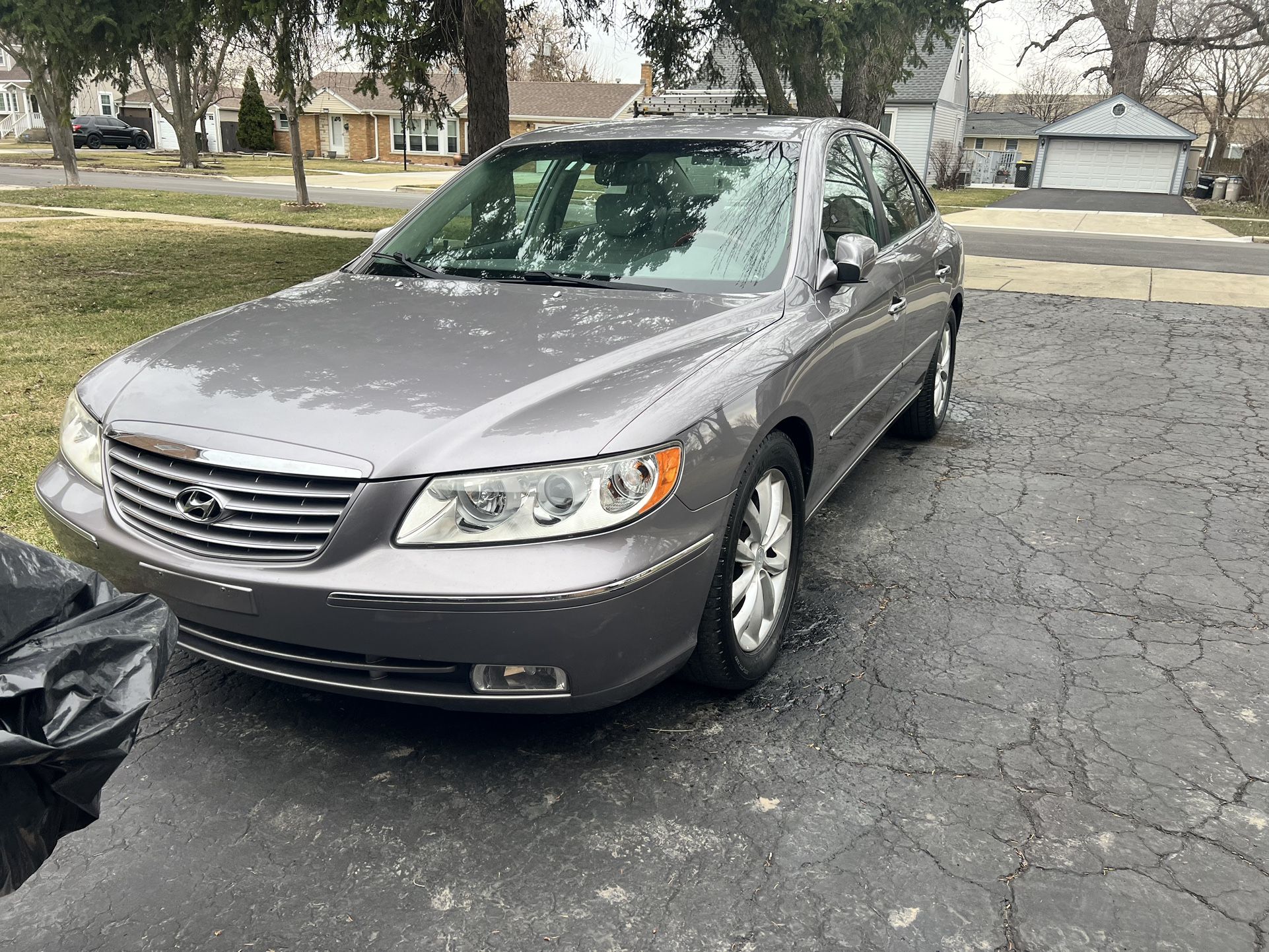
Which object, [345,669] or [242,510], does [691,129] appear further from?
[345,669]

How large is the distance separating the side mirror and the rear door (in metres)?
0.89

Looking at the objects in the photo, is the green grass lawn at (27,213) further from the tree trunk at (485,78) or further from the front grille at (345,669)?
the front grille at (345,669)

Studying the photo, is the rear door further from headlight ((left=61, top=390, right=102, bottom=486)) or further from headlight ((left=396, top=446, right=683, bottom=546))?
headlight ((left=61, top=390, right=102, bottom=486))

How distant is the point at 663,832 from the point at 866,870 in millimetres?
482

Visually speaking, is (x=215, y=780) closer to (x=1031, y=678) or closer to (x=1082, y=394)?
(x=1031, y=678)

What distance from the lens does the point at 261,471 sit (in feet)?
7.92

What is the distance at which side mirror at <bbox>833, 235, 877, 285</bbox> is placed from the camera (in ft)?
11.5

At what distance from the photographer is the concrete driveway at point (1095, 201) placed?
97.3 ft

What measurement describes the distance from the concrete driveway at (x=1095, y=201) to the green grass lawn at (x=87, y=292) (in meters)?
22.6

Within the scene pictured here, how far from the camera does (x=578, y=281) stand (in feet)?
11.7

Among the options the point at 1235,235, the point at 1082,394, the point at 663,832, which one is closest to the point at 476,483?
the point at 663,832

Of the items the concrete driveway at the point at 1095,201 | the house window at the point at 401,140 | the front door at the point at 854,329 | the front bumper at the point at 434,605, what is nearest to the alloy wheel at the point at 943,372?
the front door at the point at 854,329

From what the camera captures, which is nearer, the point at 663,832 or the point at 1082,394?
the point at 663,832

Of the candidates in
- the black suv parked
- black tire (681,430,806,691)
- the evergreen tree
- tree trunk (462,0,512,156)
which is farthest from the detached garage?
the black suv parked
